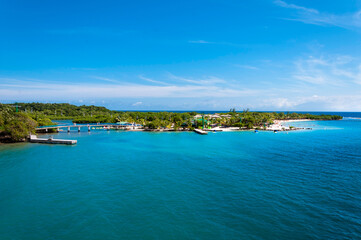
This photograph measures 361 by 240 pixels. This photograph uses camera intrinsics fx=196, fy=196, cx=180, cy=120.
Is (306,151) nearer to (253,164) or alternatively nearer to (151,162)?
(253,164)

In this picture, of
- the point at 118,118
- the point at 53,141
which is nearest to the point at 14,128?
the point at 53,141

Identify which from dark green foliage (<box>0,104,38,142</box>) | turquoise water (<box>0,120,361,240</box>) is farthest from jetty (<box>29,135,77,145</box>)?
turquoise water (<box>0,120,361,240</box>)

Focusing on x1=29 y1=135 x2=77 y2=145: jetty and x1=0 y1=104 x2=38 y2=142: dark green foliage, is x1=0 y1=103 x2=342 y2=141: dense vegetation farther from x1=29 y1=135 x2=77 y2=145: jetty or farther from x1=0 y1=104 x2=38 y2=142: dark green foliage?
x1=29 y1=135 x2=77 y2=145: jetty

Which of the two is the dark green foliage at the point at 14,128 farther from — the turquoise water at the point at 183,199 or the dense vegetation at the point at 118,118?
the turquoise water at the point at 183,199

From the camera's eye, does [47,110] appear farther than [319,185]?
Yes

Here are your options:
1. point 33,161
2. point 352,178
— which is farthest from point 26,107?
point 352,178
